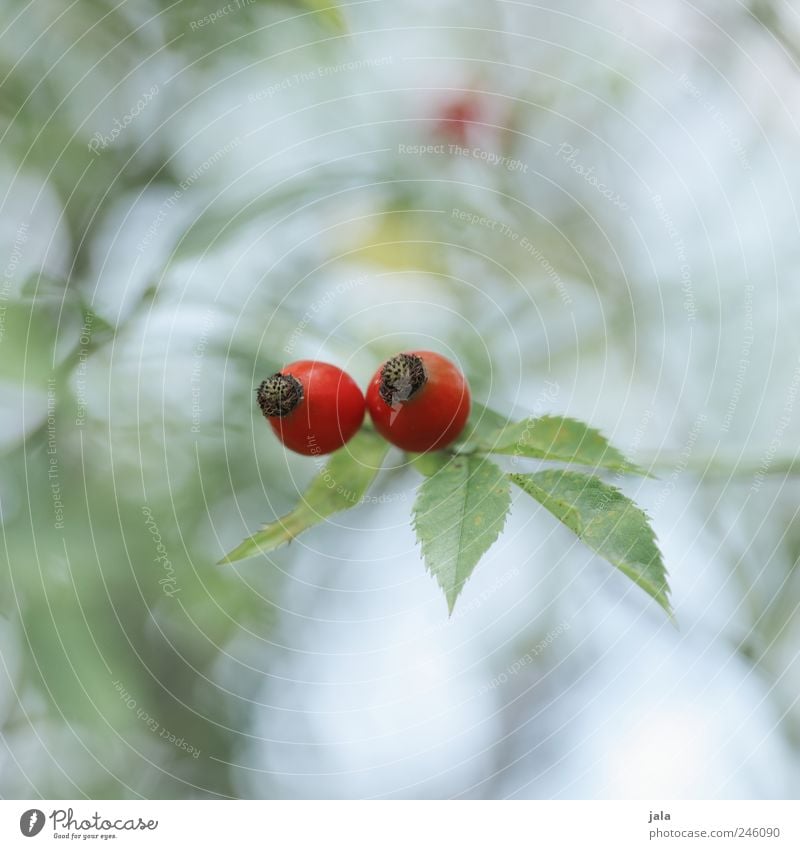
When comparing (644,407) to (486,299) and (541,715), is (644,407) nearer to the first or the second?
(486,299)

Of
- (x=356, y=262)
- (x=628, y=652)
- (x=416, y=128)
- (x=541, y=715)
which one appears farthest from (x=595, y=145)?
(x=541, y=715)

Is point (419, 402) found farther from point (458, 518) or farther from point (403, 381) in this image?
point (458, 518)

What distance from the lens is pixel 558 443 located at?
1022 millimetres

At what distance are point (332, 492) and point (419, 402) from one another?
18 centimetres

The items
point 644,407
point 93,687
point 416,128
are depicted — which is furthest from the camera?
point 416,128

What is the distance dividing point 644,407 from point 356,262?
634 millimetres

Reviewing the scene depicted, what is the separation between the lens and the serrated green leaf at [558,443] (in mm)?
1002

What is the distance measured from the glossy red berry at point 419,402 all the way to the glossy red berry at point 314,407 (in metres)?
0.03

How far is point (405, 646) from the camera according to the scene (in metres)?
1.50

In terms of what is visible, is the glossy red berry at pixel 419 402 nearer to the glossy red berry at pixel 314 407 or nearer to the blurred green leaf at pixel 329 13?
the glossy red berry at pixel 314 407

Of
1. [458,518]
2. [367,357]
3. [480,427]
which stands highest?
[367,357]

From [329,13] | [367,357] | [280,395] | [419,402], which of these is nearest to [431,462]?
[419,402]

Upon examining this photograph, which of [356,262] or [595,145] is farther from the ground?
[595,145]

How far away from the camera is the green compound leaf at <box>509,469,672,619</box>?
3.12ft
